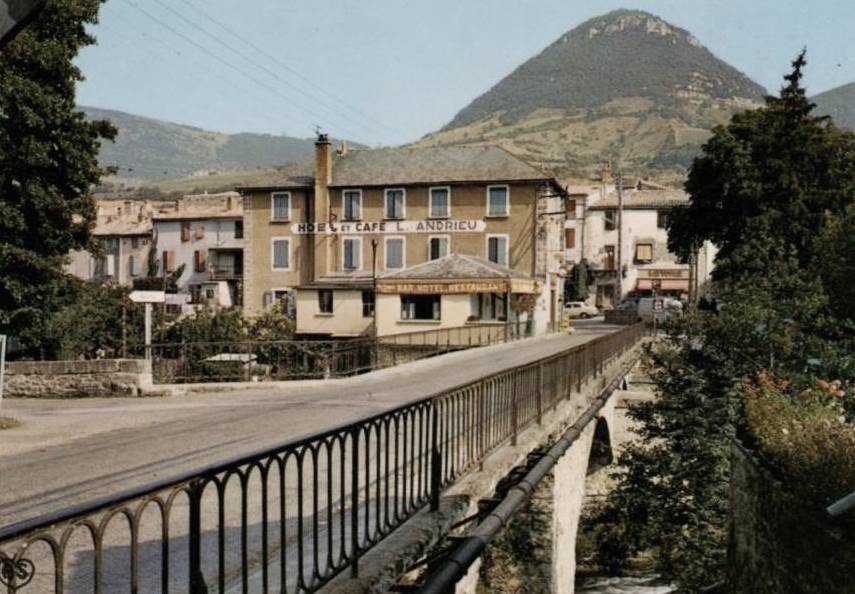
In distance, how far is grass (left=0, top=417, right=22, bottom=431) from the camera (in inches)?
483

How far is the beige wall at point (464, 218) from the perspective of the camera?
4353 cm

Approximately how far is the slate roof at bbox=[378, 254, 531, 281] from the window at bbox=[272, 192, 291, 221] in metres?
11.7

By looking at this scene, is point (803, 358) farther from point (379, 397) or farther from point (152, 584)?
point (152, 584)

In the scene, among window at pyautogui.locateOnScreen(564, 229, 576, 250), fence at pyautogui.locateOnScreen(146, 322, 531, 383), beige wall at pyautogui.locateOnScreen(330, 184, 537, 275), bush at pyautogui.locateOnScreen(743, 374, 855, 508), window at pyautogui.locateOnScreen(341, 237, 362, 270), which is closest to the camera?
bush at pyautogui.locateOnScreen(743, 374, 855, 508)

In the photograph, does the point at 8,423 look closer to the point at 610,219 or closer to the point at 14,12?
the point at 14,12

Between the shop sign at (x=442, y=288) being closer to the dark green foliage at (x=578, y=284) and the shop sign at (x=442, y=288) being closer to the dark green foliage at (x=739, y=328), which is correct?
the dark green foliage at (x=739, y=328)

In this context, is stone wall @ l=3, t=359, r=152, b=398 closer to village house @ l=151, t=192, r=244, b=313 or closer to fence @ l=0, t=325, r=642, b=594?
fence @ l=0, t=325, r=642, b=594

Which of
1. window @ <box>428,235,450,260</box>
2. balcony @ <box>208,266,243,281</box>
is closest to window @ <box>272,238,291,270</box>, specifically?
window @ <box>428,235,450,260</box>

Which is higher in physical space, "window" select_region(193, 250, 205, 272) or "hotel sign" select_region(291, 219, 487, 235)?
"hotel sign" select_region(291, 219, 487, 235)

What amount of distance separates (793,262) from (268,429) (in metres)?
24.4

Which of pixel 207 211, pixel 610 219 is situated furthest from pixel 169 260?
pixel 610 219

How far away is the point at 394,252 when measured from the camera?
150 ft

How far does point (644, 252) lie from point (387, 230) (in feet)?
100

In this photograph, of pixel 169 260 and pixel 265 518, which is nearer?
pixel 265 518
